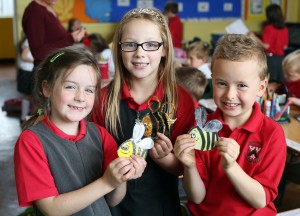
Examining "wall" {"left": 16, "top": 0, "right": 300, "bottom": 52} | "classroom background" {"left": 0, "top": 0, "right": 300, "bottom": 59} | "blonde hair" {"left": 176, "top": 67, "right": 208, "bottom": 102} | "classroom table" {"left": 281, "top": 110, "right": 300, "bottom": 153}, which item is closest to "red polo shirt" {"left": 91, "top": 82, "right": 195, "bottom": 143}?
"classroom table" {"left": 281, "top": 110, "right": 300, "bottom": 153}

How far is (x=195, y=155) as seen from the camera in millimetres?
1495

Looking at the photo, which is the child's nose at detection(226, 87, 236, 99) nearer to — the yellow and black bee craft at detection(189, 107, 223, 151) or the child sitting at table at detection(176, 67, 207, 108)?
the yellow and black bee craft at detection(189, 107, 223, 151)

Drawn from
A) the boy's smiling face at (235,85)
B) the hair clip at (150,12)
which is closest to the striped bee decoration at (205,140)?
the boy's smiling face at (235,85)

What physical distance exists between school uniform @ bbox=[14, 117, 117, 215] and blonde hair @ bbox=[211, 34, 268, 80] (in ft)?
1.68

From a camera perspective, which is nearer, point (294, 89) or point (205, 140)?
point (205, 140)

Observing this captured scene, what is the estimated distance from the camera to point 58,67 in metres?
1.39

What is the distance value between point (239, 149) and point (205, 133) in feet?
0.45

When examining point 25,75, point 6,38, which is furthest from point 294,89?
point 6,38

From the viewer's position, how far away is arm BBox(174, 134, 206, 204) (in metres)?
1.35

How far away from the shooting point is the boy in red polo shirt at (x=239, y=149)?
1.38m

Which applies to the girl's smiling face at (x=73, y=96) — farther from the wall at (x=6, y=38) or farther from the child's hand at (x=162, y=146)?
the wall at (x=6, y=38)

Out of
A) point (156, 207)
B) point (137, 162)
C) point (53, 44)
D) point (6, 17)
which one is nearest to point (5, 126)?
point (53, 44)

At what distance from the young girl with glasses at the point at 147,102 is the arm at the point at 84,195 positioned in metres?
0.29

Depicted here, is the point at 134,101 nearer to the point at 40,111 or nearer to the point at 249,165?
the point at 40,111
